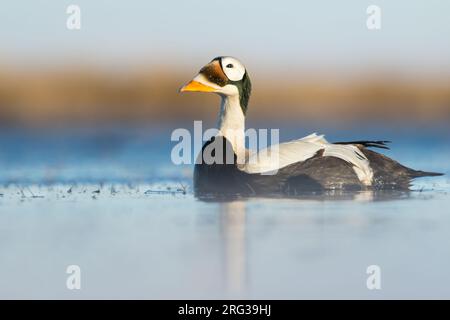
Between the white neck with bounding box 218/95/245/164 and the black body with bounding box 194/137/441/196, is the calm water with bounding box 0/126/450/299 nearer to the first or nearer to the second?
the black body with bounding box 194/137/441/196

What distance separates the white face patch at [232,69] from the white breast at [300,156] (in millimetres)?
962

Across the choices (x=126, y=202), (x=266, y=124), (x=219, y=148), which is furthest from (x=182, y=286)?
(x=266, y=124)

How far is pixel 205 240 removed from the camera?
25.8ft

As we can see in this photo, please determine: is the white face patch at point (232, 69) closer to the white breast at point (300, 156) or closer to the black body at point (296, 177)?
the black body at point (296, 177)

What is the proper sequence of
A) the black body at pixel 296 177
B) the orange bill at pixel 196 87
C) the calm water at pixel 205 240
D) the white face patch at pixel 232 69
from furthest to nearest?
1. the white face patch at pixel 232 69
2. the orange bill at pixel 196 87
3. the black body at pixel 296 177
4. the calm water at pixel 205 240

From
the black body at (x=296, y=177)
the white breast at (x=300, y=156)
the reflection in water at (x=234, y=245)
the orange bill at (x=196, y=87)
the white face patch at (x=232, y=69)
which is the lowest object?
the reflection in water at (x=234, y=245)

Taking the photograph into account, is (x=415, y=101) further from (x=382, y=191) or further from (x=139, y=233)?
(x=139, y=233)

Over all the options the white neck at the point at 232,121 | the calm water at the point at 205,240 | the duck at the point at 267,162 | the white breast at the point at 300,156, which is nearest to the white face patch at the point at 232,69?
the duck at the point at 267,162

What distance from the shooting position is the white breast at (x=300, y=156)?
1068 cm

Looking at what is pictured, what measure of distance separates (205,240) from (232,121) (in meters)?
3.82

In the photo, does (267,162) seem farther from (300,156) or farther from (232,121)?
(232,121)

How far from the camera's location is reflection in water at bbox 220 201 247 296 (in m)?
6.48

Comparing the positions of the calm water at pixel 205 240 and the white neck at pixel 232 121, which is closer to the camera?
the calm water at pixel 205 240

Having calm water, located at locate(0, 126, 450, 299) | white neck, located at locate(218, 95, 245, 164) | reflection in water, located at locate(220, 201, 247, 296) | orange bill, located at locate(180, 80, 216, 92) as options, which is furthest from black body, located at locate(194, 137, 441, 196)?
reflection in water, located at locate(220, 201, 247, 296)
